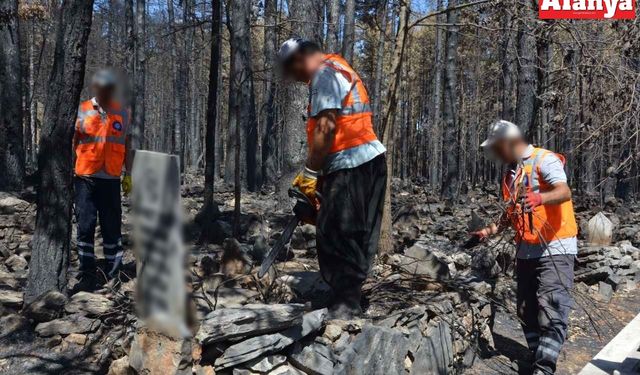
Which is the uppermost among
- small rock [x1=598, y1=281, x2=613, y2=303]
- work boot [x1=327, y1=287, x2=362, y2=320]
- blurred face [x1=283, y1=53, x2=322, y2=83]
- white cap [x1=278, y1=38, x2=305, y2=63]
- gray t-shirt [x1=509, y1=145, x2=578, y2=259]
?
white cap [x1=278, y1=38, x2=305, y2=63]

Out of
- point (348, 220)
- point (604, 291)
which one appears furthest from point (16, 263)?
point (604, 291)

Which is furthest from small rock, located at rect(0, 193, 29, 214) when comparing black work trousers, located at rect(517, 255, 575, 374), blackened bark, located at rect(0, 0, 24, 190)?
black work trousers, located at rect(517, 255, 575, 374)

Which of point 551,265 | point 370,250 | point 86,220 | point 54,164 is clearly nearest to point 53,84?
point 54,164

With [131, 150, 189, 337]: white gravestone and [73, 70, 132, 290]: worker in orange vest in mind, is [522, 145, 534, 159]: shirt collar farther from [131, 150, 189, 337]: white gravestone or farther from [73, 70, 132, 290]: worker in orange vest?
[131, 150, 189, 337]: white gravestone

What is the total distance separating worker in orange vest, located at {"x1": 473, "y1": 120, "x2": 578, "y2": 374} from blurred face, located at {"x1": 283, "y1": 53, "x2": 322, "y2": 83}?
5.20 feet

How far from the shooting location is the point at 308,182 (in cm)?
399

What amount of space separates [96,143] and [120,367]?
2.32 metres

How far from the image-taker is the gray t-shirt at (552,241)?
4441mm

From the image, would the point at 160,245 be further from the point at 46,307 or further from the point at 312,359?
the point at 46,307

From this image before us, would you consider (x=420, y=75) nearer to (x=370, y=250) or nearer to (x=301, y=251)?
(x=301, y=251)

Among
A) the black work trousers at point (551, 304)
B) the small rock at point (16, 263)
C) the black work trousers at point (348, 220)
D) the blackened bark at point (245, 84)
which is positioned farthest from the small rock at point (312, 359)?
the blackened bark at point (245, 84)

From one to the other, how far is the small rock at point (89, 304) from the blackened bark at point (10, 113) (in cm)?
763

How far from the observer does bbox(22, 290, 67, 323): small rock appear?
446cm

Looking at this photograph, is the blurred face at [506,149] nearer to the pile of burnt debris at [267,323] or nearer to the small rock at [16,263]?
the pile of burnt debris at [267,323]
